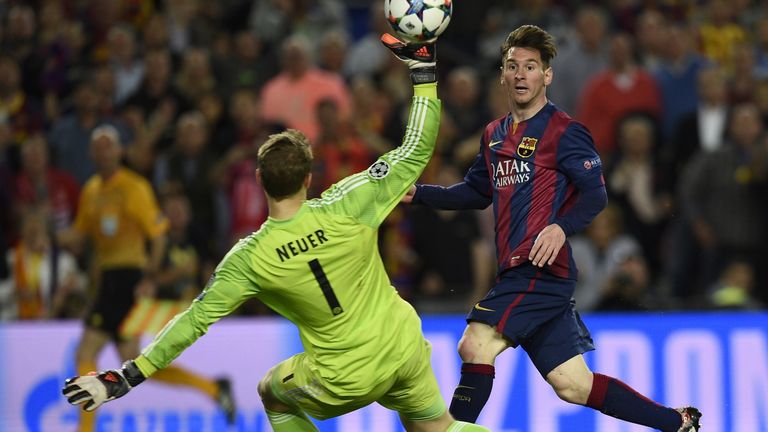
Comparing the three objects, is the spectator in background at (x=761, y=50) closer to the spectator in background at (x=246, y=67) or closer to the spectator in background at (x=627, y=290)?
the spectator in background at (x=627, y=290)

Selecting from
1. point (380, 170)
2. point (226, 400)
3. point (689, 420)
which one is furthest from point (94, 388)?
point (226, 400)

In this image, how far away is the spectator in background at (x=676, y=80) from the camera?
41.1 ft

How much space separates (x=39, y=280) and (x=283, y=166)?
625cm

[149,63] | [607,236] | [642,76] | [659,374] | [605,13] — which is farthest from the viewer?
[605,13]

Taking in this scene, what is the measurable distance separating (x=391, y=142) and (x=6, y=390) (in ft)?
13.3

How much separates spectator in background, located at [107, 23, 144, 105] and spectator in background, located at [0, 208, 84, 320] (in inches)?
84.9

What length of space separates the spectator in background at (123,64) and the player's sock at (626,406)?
25.8 ft

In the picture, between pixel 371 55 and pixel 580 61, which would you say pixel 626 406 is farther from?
pixel 371 55

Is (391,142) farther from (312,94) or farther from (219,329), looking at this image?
(219,329)

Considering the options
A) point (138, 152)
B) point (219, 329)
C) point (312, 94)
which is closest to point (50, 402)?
point (219, 329)

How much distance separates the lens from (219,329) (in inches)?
420

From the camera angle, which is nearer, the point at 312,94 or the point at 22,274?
the point at 22,274

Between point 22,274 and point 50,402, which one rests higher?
point 22,274

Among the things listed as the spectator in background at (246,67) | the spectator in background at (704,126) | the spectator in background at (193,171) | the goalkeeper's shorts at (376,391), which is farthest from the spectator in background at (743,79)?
the goalkeeper's shorts at (376,391)
